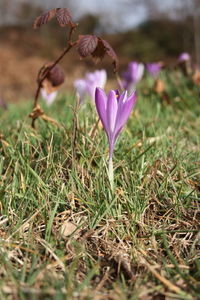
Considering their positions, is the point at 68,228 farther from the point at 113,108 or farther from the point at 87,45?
the point at 87,45

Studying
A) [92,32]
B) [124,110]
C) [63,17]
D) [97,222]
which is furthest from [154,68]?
[92,32]

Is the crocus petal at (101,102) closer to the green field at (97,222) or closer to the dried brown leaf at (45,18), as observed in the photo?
the green field at (97,222)

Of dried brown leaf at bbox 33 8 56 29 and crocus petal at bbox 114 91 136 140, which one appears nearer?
crocus petal at bbox 114 91 136 140

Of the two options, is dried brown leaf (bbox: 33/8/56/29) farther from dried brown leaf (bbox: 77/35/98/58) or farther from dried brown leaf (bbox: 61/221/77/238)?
dried brown leaf (bbox: 61/221/77/238)

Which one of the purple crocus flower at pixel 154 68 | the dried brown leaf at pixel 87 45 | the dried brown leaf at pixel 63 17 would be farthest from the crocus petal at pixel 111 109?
the purple crocus flower at pixel 154 68

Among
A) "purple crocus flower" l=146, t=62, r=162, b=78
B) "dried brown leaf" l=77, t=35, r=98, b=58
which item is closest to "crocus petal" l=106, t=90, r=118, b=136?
"dried brown leaf" l=77, t=35, r=98, b=58
